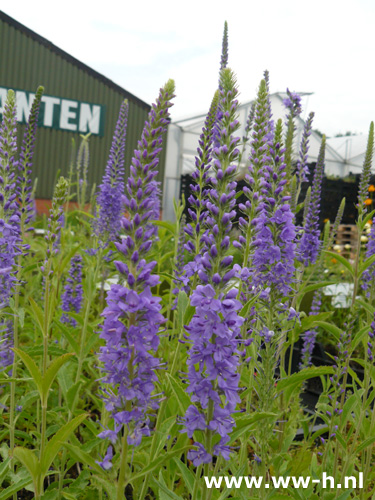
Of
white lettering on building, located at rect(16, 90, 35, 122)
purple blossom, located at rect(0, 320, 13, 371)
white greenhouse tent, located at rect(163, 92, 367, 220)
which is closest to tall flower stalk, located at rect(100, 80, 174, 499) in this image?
purple blossom, located at rect(0, 320, 13, 371)

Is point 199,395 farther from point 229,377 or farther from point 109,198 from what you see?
point 109,198

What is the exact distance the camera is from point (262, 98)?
237 centimetres

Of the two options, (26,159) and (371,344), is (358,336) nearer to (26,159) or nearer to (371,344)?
(371,344)

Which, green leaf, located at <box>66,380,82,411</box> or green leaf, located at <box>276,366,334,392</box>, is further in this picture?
green leaf, located at <box>66,380,82,411</box>

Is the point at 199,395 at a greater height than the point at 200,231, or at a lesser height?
lesser

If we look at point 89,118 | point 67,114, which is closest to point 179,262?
point 67,114

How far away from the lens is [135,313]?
1511 millimetres

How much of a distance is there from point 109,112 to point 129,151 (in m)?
2.41

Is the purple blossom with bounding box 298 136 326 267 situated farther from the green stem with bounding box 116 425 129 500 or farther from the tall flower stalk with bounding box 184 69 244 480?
the green stem with bounding box 116 425 129 500

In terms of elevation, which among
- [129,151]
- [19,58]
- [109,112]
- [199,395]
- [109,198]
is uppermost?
[19,58]

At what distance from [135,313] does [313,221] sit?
2613 mm

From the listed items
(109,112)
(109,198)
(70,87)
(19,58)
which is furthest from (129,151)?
(109,198)

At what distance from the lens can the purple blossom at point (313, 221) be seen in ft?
12.3

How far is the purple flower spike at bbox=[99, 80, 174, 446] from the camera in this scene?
4.88ft
